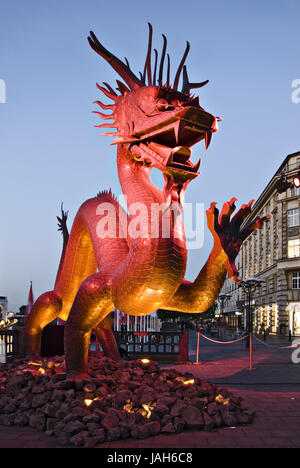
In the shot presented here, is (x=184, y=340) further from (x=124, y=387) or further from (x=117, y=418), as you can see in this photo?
(x=117, y=418)

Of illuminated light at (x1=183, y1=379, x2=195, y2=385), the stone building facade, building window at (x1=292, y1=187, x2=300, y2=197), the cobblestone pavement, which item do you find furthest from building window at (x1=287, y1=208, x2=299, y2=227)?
illuminated light at (x1=183, y1=379, x2=195, y2=385)

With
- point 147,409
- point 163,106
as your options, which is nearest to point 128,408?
point 147,409

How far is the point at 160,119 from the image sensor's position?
4223 mm

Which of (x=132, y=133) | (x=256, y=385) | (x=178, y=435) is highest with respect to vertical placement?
(x=132, y=133)

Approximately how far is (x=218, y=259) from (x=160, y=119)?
1782 mm

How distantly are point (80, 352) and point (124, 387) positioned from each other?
0.72 meters

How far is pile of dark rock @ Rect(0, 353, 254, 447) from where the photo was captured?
4250 millimetres

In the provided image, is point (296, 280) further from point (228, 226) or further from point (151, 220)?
point (151, 220)

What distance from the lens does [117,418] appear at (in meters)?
4.38

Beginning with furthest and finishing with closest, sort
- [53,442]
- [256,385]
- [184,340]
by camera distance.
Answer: [184,340] → [256,385] → [53,442]

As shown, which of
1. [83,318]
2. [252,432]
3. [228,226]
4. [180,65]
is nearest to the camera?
[252,432]

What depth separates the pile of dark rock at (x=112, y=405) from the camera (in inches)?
167

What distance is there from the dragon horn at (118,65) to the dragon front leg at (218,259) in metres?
1.80

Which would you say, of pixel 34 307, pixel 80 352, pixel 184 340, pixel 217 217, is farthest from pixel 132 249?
pixel 184 340
